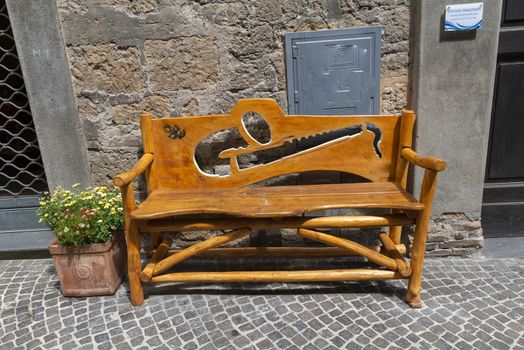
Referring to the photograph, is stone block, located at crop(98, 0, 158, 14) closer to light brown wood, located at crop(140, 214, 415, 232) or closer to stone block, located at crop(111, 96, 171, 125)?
stone block, located at crop(111, 96, 171, 125)

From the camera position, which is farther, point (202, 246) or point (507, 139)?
point (507, 139)

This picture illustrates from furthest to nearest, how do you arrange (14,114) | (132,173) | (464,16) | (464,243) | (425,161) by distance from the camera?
(14,114) → (464,243) → (464,16) → (132,173) → (425,161)

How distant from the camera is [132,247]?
2377 millimetres

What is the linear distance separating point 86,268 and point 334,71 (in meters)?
2.10

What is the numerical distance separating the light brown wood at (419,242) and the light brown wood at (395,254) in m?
0.04

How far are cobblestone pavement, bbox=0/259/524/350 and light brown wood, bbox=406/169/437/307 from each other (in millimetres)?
100

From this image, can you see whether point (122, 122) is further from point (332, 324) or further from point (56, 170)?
point (332, 324)

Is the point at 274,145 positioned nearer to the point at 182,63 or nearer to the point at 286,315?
the point at 182,63

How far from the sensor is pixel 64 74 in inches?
107

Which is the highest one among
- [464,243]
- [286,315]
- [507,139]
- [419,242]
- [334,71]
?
[334,71]

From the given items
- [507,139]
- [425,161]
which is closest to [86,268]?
[425,161]

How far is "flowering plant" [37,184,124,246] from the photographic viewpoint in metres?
2.44

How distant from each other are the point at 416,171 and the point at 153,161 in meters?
1.83

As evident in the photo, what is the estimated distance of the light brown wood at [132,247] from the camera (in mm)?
2305
